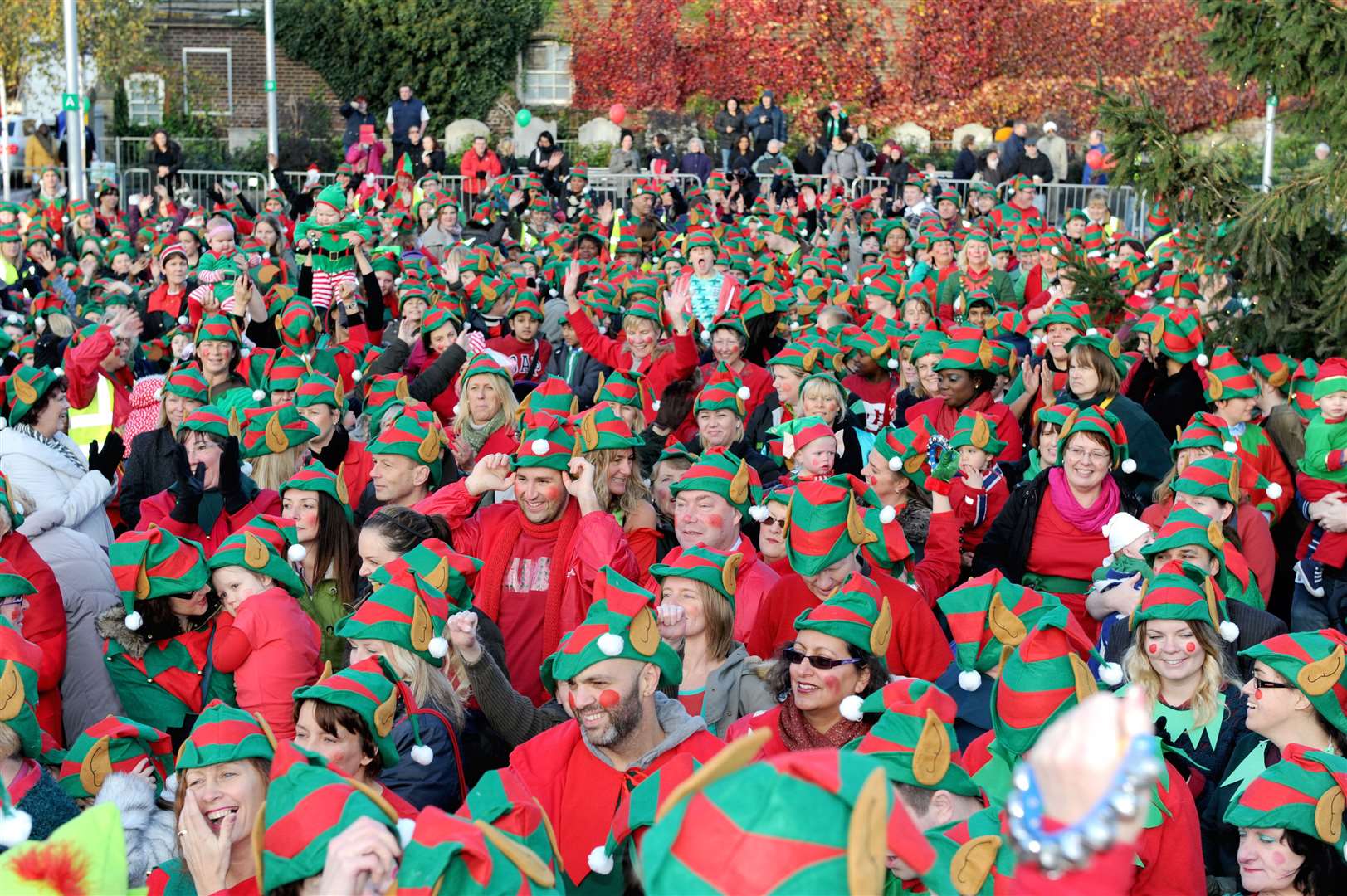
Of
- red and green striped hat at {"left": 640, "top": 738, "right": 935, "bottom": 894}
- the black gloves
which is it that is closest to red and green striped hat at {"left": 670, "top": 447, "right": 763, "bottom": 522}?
the black gloves

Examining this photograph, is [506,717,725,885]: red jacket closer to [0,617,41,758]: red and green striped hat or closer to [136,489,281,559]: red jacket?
[0,617,41,758]: red and green striped hat

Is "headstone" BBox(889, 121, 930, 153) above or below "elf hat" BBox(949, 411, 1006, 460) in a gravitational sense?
above

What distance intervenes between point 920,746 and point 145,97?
34850 mm

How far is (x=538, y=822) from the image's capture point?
3703mm

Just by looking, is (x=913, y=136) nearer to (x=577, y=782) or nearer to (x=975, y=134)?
(x=975, y=134)

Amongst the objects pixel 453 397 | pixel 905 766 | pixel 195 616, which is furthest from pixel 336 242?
pixel 905 766

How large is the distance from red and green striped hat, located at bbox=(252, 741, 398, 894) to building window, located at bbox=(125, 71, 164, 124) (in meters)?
33.7

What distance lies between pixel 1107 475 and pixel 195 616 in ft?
12.8

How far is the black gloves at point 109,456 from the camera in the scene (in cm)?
846

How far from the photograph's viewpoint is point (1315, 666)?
490cm

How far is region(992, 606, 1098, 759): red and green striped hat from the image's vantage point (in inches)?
177

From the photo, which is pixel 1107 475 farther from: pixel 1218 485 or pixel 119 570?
pixel 119 570

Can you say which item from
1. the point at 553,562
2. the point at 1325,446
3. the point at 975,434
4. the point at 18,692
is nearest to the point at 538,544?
the point at 553,562

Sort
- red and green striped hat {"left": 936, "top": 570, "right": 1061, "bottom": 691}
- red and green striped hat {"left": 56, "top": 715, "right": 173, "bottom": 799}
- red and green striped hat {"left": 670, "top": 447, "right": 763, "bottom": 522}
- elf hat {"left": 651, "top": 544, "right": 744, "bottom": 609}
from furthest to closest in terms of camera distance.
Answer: red and green striped hat {"left": 670, "top": 447, "right": 763, "bottom": 522}
elf hat {"left": 651, "top": 544, "right": 744, "bottom": 609}
red and green striped hat {"left": 936, "top": 570, "right": 1061, "bottom": 691}
red and green striped hat {"left": 56, "top": 715, "right": 173, "bottom": 799}
